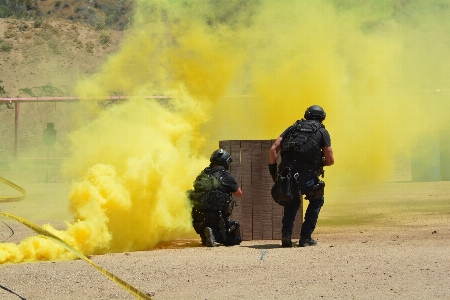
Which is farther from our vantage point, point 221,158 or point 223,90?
point 223,90

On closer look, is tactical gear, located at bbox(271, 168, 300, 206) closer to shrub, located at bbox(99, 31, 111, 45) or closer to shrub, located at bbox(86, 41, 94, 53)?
shrub, located at bbox(86, 41, 94, 53)

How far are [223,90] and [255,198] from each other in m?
2.50

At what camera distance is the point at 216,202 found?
10.9 meters

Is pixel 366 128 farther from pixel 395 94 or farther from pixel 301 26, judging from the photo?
pixel 301 26

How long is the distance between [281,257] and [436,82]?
13.3 m

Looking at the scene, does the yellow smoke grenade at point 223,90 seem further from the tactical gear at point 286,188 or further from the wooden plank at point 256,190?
the tactical gear at point 286,188

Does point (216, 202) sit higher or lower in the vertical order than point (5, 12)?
lower

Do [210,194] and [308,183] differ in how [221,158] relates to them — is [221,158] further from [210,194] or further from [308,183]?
[308,183]

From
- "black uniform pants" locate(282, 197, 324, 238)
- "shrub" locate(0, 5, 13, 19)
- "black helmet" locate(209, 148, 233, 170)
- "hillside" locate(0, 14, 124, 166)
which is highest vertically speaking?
"shrub" locate(0, 5, 13, 19)

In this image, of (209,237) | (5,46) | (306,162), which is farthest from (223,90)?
(5,46)

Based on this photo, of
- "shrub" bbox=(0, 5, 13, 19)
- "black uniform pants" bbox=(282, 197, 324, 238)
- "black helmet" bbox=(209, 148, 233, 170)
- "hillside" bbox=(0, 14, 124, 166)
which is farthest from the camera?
"shrub" bbox=(0, 5, 13, 19)

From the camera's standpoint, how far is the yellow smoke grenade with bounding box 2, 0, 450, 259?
11.5 meters

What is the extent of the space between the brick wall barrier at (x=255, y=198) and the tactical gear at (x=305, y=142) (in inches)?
43.9

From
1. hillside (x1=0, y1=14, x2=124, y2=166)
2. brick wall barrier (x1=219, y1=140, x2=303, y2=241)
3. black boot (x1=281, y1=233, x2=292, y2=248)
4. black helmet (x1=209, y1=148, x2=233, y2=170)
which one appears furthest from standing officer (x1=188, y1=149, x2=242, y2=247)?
hillside (x1=0, y1=14, x2=124, y2=166)
